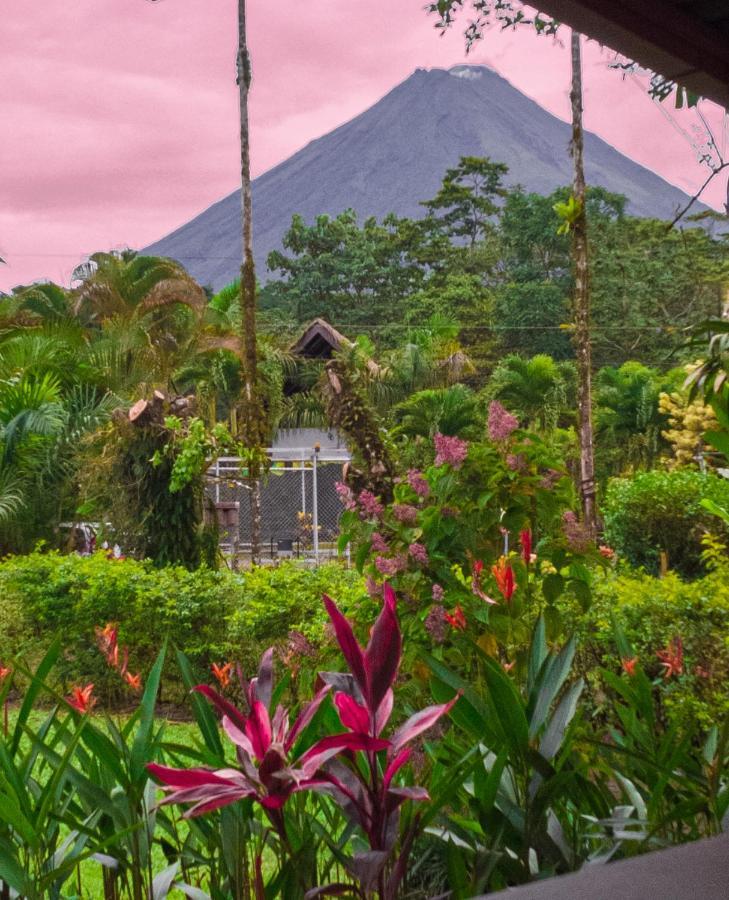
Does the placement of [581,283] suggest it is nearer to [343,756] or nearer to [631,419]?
[631,419]

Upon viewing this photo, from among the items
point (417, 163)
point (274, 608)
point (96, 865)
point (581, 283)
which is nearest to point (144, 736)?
point (96, 865)

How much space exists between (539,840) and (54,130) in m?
175

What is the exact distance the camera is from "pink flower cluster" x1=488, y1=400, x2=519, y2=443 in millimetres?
3398

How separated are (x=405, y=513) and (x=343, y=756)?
2.32 metres

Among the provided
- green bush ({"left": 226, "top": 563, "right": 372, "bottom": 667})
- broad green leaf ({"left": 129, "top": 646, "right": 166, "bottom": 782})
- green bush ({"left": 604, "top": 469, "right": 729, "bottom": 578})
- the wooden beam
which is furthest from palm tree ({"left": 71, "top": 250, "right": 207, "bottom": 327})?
broad green leaf ({"left": 129, "top": 646, "right": 166, "bottom": 782})

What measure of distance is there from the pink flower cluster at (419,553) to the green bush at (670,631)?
0.77 metres

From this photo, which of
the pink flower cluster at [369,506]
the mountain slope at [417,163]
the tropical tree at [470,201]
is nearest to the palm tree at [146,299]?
the pink flower cluster at [369,506]

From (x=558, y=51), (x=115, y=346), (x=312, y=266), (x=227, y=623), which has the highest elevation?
(x=312, y=266)

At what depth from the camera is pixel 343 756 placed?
1.15 meters

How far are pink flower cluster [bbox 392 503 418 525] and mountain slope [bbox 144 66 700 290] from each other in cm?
12093

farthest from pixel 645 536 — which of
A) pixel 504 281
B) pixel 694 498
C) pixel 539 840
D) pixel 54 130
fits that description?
pixel 54 130

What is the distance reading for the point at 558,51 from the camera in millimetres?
7645

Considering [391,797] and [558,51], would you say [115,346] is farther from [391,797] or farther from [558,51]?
[391,797]

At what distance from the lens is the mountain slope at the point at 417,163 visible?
127 m
